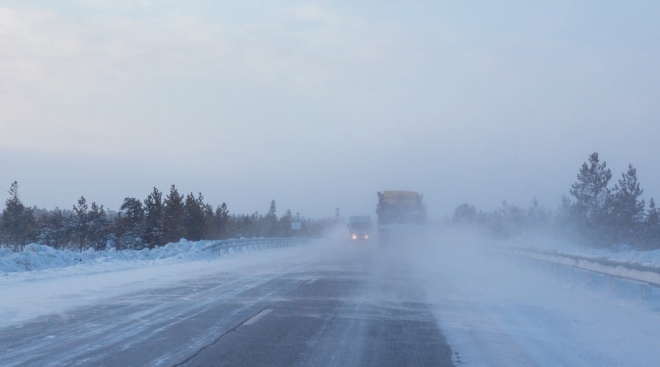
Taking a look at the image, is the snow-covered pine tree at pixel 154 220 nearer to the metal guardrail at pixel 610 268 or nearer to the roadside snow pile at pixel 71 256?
the roadside snow pile at pixel 71 256

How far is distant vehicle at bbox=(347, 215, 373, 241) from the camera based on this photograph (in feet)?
233

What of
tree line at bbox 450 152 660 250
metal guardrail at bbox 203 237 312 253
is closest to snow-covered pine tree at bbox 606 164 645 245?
tree line at bbox 450 152 660 250

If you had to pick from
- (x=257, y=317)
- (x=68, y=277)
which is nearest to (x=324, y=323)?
(x=257, y=317)

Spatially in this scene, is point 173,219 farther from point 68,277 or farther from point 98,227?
point 68,277

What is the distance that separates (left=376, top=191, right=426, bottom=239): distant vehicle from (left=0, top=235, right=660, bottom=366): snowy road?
1092 inches

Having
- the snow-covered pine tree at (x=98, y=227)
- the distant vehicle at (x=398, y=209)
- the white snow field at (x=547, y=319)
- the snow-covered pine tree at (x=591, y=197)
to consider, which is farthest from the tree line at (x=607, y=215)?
the snow-covered pine tree at (x=98, y=227)

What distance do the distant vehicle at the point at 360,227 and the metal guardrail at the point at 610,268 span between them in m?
48.5

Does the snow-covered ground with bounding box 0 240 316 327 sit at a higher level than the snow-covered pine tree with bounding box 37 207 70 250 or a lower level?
lower

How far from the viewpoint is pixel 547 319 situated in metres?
12.2

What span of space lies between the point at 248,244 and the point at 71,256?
20729mm

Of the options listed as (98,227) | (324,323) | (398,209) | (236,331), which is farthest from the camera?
(98,227)

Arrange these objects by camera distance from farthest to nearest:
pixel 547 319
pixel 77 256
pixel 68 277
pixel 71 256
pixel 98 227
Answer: pixel 98 227 < pixel 77 256 < pixel 71 256 < pixel 68 277 < pixel 547 319

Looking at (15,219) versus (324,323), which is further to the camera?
(15,219)

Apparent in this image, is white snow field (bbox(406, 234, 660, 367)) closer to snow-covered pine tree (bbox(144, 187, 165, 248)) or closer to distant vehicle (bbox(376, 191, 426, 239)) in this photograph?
distant vehicle (bbox(376, 191, 426, 239))
